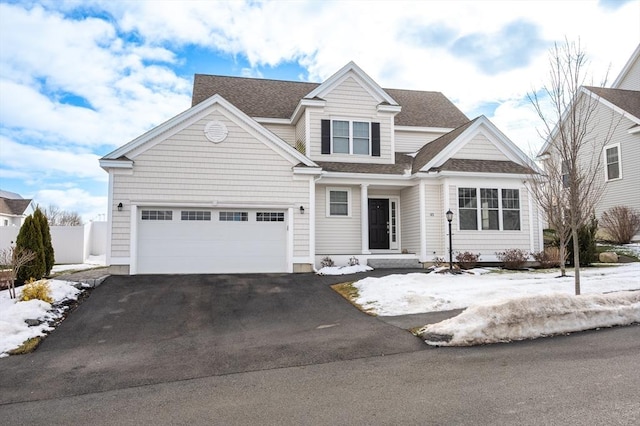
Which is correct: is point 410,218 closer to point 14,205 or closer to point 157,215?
point 157,215

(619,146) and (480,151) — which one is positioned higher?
(619,146)

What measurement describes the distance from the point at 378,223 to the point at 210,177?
7.20 m

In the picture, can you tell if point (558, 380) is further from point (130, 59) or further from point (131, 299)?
point (130, 59)

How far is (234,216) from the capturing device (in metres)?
14.4

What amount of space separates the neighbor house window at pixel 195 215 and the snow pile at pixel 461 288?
5633mm

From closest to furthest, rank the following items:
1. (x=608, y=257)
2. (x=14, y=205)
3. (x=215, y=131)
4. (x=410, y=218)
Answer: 1. (x=215, y=131)
2. (x=608, y=257)
3. (x=410, y=218)
4. (x=14, y=205)

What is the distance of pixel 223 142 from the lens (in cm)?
1433

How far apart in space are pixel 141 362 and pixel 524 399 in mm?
5116

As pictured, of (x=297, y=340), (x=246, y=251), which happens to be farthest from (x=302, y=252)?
(x=297, y=340)

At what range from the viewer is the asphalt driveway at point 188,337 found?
19.0 ft

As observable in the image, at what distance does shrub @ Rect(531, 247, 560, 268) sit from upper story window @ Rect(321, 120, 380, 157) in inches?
282

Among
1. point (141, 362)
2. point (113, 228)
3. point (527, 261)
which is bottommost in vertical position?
point (141, 362)

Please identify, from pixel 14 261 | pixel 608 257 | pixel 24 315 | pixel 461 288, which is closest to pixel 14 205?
pixel 14 261

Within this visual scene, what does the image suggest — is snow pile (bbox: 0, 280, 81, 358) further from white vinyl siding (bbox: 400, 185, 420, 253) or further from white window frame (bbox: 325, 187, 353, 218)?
white vinyl siding (bbox: 400, 185, 420, 253)
